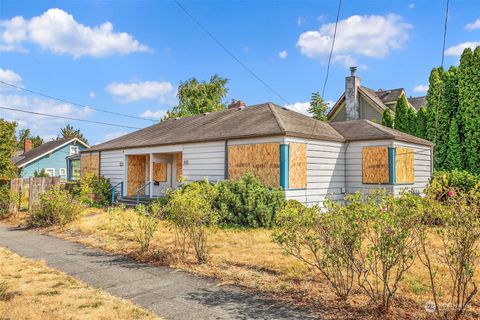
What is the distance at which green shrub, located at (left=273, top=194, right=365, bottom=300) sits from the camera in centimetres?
460

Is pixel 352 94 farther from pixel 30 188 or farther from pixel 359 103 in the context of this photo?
pixel 30 188

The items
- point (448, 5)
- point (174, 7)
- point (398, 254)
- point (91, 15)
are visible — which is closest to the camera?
point (398, 254)

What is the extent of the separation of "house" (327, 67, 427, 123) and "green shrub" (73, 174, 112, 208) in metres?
18.3

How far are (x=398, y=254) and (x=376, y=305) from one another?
0.82m

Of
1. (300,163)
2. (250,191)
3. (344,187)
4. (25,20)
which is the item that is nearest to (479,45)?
(344,187)

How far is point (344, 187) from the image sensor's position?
14875 mm

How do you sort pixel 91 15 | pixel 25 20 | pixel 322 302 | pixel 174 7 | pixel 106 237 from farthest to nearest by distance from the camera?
pixel 25 20 → pixel 91 15 → pixel 174 7 → pixel 106 237 → pixel 322 302

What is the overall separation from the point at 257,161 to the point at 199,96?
30.1 meters

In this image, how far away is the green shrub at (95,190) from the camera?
18.5 metres

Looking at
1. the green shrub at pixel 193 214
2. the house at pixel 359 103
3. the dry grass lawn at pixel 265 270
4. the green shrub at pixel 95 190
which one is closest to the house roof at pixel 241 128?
the green shrub at pixel 95 190

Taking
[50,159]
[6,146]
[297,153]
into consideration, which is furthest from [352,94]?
[50,159]

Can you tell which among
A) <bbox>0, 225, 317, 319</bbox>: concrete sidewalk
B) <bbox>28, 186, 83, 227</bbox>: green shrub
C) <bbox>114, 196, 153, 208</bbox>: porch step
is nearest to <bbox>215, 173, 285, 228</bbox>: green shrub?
<bbox>0, 225, 317, 319</bbox>: concrete sidewalk

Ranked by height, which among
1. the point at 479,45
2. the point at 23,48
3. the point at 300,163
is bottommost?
the point at 300,163

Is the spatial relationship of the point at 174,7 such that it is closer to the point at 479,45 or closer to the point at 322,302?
the point at 322,302
